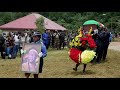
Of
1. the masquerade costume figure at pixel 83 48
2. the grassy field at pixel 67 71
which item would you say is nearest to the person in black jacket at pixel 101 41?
the grassy field at pixel 67 71

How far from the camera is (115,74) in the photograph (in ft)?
40.4

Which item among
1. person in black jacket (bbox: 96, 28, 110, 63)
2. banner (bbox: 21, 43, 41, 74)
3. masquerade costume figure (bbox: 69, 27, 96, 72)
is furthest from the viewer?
person in black jacket (bbox: 96, 28, 110, 63)

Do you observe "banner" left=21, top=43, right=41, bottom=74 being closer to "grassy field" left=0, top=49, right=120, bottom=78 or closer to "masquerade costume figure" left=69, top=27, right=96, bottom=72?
"grassy field" left=0, top=49, right=120, bottom=78

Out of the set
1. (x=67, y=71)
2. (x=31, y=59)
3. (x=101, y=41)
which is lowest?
(x=67, y=71)

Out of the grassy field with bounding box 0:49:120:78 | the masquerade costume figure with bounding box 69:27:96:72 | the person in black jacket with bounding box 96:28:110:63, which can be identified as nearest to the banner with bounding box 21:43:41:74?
the grassy field with bounding box 0:49:120:78

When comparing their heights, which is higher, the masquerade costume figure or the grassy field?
the masquerade costume figure

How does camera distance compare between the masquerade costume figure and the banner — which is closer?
the banner

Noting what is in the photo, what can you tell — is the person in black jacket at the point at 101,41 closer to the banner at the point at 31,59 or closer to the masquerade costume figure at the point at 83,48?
the masquerade costume figure at the point at 83,48

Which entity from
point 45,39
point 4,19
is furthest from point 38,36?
point 4,19

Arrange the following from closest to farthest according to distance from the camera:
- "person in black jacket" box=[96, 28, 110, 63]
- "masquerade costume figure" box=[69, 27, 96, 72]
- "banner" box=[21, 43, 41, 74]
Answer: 1. "banner" box=[21, 43, 41, 74]
2. "masquerade costume figure" box=[69, 27, 96, 72]
3. "person in black jacket" box=[96, 28, 110, 63]

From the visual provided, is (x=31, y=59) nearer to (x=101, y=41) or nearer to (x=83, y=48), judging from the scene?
(x=83, y=48)

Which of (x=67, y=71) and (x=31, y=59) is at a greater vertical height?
(x=31, y=59)

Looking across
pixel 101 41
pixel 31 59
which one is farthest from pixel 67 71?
pixel 31 59
